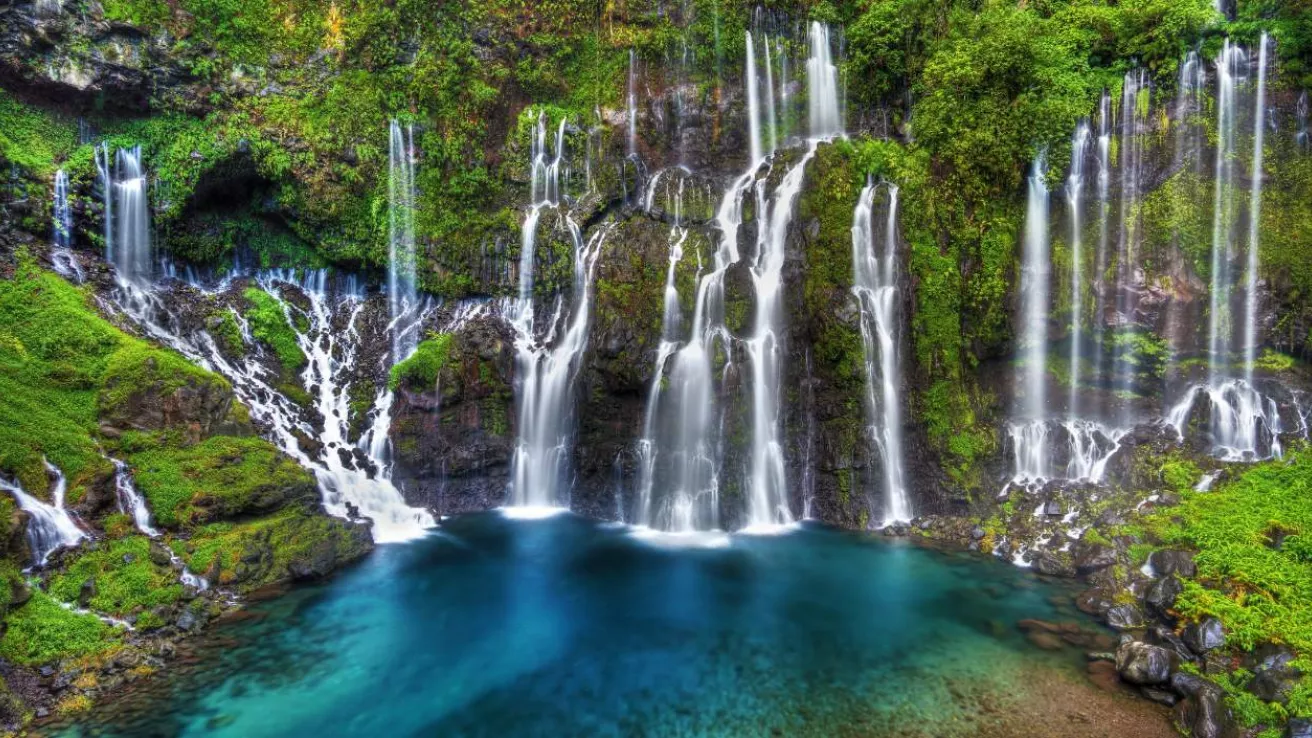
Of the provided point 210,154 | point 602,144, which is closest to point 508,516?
point 602,144

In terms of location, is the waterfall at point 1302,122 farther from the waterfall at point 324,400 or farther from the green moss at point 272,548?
the green moss at point 272,548

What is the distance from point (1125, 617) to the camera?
10211mm

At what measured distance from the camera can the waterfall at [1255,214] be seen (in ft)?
49.5

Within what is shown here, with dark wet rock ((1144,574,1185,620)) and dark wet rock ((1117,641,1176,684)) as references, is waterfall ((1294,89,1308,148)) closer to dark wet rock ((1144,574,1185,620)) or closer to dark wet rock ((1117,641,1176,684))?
dark wet rock ((1144,574,1185,620))

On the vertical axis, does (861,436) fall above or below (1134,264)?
below

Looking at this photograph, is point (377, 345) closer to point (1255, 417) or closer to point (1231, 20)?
point (1255, 417)

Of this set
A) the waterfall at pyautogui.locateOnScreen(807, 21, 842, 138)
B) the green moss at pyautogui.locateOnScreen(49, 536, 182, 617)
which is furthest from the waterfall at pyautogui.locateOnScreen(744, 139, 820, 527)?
the green moss at pyautogui.locateOnScreen(49, 536, 182, 617)

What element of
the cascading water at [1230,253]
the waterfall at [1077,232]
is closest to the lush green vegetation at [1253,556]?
the cascading water at [1230,253]

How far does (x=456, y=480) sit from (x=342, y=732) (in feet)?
29.2

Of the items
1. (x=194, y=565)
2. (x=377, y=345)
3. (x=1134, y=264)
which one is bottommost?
(x=194, y=565)

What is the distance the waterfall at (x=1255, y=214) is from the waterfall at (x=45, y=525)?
77.2 feet

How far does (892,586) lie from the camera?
482 inches

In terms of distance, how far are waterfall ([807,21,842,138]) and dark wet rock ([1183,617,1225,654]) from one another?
1524 centimetres

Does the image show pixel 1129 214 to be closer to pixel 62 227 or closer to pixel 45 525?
pixel 45 525
